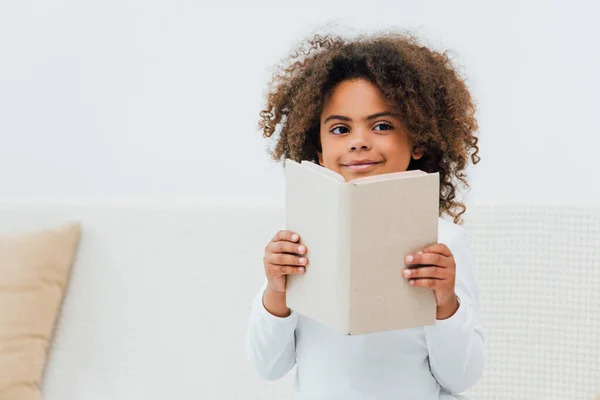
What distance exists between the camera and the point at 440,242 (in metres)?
1.57

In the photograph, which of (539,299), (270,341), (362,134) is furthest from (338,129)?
(539,299)

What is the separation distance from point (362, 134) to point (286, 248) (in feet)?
0.71

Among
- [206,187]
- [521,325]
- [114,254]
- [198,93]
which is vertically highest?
[198,93]

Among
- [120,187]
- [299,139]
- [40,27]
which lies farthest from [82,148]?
[299,139]

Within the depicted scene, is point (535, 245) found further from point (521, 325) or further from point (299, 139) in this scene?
point (299, 139)

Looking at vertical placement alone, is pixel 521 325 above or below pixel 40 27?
below

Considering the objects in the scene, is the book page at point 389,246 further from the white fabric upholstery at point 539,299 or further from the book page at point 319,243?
the white fabric upholstery at point 539,299

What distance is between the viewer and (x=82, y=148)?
2520 mm

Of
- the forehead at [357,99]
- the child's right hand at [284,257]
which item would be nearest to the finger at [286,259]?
the child's right hand at [284,257]

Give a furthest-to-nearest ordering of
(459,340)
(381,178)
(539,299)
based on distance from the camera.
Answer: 1. (539,299)
2. (459,340)
3. (381,178)

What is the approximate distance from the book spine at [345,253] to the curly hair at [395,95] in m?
0.29

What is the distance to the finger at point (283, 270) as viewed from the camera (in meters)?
1.41

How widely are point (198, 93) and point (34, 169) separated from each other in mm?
462

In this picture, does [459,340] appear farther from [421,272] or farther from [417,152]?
[417,152]
